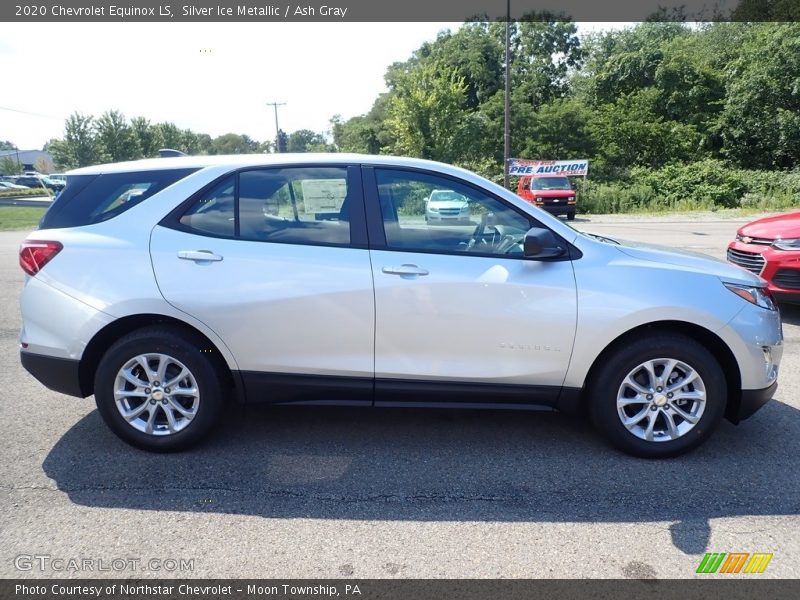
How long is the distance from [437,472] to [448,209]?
1.56m

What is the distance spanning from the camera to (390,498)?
3201mm

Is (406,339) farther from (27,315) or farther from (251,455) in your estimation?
(27,315)

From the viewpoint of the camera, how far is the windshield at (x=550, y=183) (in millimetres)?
24755

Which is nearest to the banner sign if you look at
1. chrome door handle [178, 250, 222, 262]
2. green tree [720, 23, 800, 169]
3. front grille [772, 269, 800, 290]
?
green tree [720, 23, 800, 169]

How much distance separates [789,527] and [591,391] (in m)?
1.15

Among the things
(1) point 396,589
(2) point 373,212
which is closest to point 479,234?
(2) point 373,212

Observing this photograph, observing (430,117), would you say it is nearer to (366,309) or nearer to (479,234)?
(479,234)

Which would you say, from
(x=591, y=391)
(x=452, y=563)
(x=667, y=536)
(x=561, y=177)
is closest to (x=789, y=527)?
(x=667, y=536)

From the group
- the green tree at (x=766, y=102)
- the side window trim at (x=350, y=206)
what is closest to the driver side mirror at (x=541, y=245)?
the side window trim at (x=350, y=206)

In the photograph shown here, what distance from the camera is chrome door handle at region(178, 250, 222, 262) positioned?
140 inches

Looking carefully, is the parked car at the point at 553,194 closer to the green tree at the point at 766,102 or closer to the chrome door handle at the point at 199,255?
the green tree at the point at 766,102

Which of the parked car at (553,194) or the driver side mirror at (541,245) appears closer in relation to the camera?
the driver side mirror at (541,245)

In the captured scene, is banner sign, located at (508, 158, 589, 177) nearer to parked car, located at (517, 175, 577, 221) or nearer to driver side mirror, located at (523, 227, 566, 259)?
parked car, located at (517, 175, 577, 221)

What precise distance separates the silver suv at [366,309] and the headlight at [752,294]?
0.05 ft
